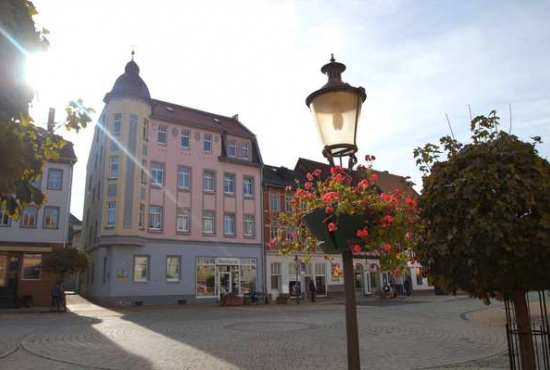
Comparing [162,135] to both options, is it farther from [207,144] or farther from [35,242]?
[35,242]

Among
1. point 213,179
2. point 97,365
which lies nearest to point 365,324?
point 97,365

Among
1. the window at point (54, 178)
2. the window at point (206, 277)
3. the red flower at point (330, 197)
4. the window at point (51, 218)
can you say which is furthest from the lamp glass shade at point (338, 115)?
the window at point (54, 178)

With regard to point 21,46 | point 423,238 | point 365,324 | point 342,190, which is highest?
point 21,46

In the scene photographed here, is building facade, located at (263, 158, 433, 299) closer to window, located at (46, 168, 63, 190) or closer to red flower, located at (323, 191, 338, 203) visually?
window, located at (46, 168, 63, 190)

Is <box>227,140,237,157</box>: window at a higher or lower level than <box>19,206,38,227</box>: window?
higher

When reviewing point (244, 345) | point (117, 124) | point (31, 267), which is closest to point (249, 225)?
point (117, 124)

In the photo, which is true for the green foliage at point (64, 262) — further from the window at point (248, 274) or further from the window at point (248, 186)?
the window at point (248, 186)

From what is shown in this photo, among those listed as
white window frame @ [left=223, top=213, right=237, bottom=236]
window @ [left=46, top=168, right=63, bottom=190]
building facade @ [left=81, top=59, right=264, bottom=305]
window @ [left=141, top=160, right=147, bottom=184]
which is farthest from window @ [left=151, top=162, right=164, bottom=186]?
window @ [left=46, top=168, right=63, bottom=190]

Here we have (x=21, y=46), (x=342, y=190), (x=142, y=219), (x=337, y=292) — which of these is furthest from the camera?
(x=337, y=292)

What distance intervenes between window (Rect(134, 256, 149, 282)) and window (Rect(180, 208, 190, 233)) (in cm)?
323

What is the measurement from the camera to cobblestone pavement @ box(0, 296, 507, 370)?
28.7ft

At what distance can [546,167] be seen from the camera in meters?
4.60

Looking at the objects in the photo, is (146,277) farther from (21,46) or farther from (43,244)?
(21,46)

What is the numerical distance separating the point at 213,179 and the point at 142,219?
6.62m
